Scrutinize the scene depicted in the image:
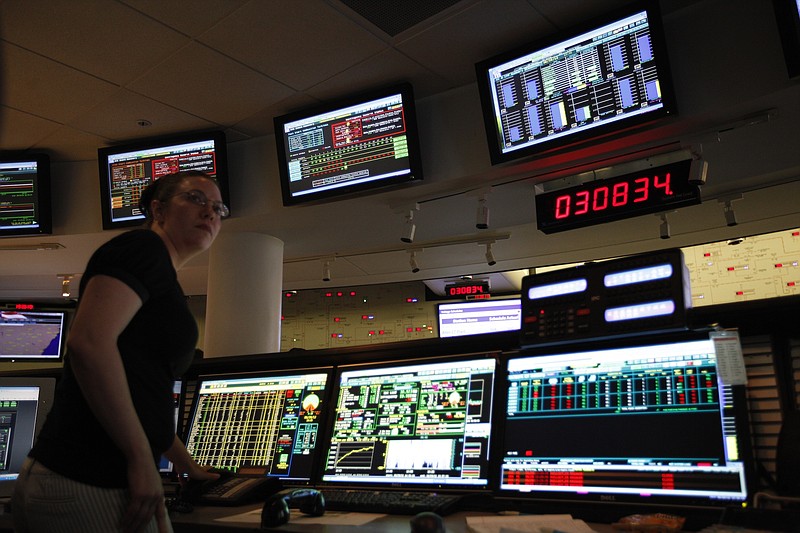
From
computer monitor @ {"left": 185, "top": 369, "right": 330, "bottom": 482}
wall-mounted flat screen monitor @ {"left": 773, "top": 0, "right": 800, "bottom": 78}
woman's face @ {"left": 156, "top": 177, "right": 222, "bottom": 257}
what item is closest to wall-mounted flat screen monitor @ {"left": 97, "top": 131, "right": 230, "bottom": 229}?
computer monitor @ {"left": 185, "top": 369, "right": 330, "bottom": 482}

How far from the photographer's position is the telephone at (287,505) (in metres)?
1.39

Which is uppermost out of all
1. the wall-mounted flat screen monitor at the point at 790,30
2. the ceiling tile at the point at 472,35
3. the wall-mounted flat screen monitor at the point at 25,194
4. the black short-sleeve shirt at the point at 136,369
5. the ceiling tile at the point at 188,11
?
the ceiling tile at the point at 188,11

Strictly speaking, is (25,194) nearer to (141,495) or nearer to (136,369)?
(136,369)

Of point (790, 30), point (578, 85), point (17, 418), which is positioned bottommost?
point (17, 418)

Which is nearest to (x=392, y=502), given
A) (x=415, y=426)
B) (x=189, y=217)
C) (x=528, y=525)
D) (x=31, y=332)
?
(x=415, y=426)

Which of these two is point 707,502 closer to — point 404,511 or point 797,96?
point 404,511

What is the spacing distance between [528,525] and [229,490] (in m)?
0.94

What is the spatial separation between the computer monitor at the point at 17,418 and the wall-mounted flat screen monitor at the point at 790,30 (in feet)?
9.48

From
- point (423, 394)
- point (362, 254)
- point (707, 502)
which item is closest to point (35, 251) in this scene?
point (362, 254)

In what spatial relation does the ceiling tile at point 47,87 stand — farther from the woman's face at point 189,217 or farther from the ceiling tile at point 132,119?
the woman's face at point 189,217

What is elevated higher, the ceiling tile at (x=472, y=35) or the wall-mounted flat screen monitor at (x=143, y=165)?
the ceiling tile at (x=472, y=35)

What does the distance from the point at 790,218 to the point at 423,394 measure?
3.87 metres

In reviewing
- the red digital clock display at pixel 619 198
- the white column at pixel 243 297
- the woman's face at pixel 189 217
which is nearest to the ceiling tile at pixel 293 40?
the red digital clock display at pixel 619 198

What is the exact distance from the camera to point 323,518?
1512 millimetres
